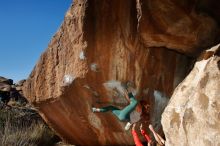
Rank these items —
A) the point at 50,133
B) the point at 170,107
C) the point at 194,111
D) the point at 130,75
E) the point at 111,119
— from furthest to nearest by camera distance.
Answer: the point at 50,133, the point at 111,119, the point at 130,75, the point at 170,107, the point at 194,111

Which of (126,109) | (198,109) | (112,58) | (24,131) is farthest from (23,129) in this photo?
(198,109)

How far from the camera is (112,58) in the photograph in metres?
7.37

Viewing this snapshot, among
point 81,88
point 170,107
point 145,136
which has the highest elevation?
point 81,88

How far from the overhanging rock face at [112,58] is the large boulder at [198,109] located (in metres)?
0.92

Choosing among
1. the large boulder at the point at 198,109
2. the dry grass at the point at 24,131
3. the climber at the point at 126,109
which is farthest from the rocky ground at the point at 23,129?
the large boulder at the point at 198,109

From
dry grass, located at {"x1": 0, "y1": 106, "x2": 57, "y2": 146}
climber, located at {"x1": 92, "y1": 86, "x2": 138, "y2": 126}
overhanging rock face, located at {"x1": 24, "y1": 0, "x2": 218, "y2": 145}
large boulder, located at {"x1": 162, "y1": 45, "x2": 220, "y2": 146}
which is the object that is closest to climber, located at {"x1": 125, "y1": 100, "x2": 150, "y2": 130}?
climber, located at {"x1": 92, "y1": 86, "x2": 138, "y2": 126}

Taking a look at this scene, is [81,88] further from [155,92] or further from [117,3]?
[117,3]

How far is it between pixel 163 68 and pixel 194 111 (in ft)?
7.38

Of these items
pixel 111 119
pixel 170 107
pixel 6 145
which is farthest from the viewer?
pixel 6 145

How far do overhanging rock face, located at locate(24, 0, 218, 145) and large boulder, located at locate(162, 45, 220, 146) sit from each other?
3.01 ft

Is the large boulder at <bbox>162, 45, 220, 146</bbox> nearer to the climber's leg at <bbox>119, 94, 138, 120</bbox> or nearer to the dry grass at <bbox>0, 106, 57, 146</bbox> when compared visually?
the climber's leg at <bbox>119, 94, 138, 120</bbox>

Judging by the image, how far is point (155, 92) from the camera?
772cm

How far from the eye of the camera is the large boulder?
5.00m

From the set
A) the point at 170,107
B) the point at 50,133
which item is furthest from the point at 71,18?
the point at 50,133
